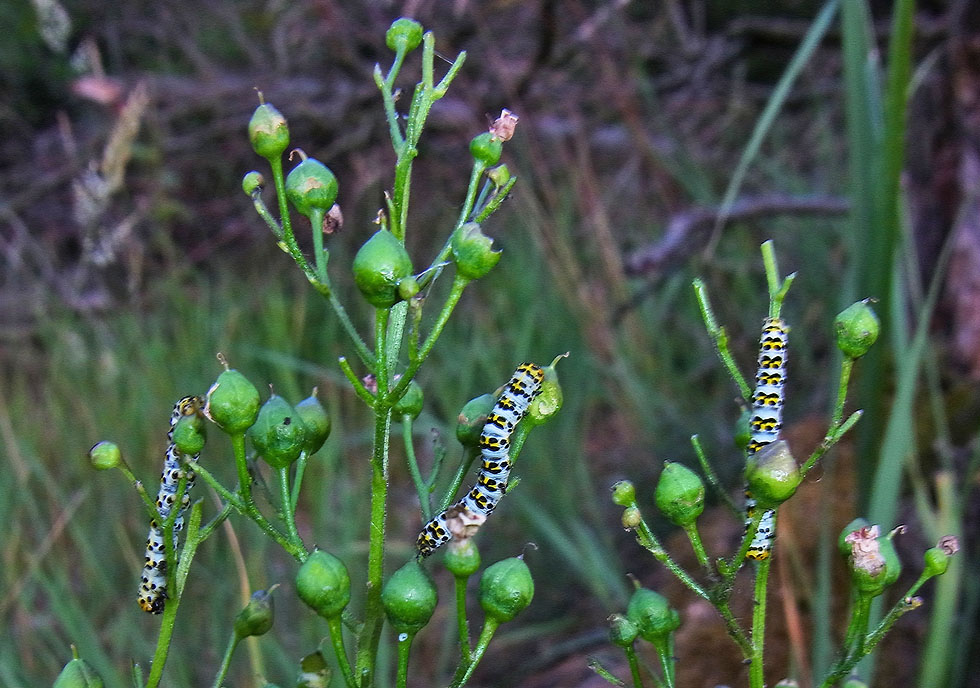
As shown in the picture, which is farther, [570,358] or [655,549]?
[570,358]

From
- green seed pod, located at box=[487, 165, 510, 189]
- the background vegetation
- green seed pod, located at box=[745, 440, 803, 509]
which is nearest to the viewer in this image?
green seed pod, located at box=[745, 440, 803, 509]

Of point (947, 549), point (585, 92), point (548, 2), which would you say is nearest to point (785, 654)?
point (947, 549)

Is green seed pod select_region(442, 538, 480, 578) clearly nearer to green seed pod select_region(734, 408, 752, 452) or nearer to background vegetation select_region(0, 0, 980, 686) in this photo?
green seed pod select_region(734, 408, 752, 452)

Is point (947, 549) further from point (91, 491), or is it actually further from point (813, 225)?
point (813, 225)

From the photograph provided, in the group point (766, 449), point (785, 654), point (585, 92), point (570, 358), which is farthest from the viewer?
point (585, 92)

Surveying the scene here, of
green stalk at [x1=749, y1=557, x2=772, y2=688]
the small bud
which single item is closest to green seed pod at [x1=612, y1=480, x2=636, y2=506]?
the small bud

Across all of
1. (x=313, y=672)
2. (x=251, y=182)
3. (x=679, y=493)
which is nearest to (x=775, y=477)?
(x=679, y=493)

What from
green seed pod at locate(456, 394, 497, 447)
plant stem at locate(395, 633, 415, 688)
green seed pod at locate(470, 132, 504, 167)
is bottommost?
plant stem at locate(395, 633, 415, 688)
